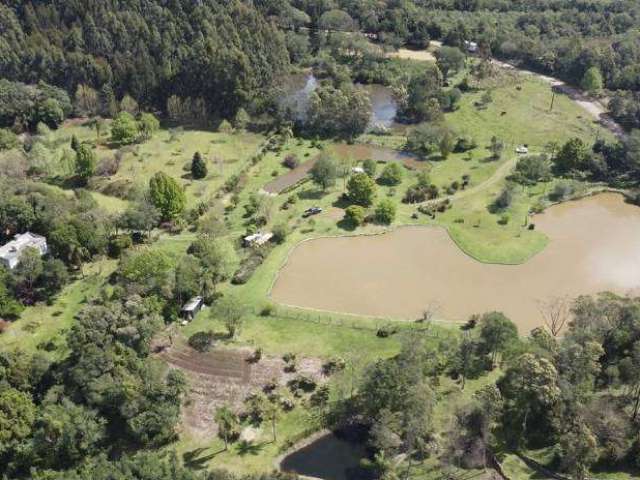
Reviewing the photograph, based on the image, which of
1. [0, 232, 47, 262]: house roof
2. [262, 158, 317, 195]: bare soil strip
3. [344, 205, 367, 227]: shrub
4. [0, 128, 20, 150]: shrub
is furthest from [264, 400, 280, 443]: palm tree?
[0, 128, 20, 150]: shrub

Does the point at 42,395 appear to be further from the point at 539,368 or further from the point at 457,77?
the point at 457,77

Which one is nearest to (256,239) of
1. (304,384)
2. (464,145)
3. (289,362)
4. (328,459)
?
(289,362)

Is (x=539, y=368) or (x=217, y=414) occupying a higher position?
(x=539, y=368)

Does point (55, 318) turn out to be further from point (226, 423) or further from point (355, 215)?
point (355, 215)

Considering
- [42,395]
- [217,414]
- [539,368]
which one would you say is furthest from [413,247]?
[42,395]

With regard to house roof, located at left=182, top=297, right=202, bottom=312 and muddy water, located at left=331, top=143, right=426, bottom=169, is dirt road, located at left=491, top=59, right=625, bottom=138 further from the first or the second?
house roof, located at left=182, top=297, right=202, bottom=312

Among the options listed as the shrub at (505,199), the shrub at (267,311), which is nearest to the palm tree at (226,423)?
the shrub at (267,311)
